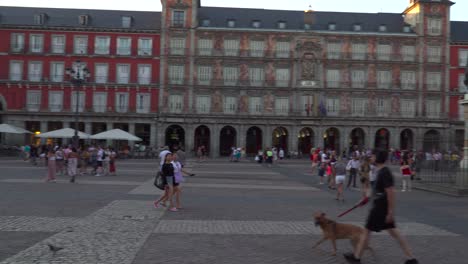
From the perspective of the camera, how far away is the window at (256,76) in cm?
5562

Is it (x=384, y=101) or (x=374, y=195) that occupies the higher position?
(x=384, y=101)

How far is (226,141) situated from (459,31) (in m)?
29.4

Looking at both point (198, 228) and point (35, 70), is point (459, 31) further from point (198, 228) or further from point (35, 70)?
point (198, 228)

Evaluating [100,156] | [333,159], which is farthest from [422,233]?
[100,156]

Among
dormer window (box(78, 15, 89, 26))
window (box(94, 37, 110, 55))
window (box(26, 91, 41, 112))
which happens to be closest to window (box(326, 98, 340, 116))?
window (box(94, 37, 110, 55))

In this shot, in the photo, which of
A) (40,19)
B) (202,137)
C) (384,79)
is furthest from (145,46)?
(384,79)

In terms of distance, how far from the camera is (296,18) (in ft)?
191

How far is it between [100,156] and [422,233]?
18657 millimetres

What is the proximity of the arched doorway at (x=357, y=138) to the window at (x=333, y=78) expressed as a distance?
5.51 m

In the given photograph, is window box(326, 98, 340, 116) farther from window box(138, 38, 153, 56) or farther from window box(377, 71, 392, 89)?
window box(138, 38, 153, 56)

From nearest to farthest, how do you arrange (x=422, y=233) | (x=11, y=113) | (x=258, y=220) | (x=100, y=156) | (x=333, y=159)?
(x=422, y=233), (x=258, y=220), (x=333, y=159), (x=100, y=156), (x=11, y=113)

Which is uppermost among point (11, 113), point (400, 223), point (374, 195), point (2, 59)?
point (2, 59)

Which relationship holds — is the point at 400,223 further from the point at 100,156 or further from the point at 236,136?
the point at 236,136

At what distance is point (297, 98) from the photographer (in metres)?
55.7
